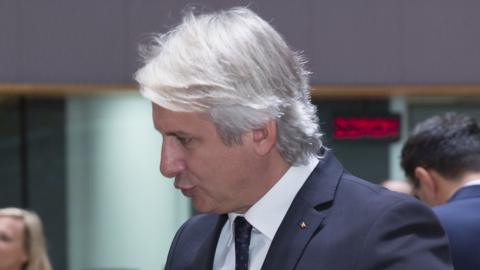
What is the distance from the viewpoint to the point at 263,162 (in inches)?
90.8

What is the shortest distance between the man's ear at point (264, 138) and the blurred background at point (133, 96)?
8.19m

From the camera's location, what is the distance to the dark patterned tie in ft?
7.71

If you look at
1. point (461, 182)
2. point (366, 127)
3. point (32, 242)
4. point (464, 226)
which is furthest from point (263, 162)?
point (366, 127)

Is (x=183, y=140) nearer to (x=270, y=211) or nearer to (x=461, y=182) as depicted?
(x=270, y=211)

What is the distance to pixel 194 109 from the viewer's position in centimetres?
221

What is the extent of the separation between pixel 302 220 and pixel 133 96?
8.83 m

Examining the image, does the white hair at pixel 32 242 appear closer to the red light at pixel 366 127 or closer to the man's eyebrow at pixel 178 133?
the man's eyebrow at pixel 178 133

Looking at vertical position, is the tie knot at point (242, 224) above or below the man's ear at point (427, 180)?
above

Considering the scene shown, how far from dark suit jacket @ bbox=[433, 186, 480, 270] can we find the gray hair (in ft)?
5.75

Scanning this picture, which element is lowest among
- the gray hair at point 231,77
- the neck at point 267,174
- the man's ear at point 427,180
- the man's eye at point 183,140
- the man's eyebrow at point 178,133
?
the man's ear at point 427,180

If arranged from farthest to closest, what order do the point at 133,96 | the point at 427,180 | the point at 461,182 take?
the point at 133,96 → the point at 427,180 → the point at 461,182

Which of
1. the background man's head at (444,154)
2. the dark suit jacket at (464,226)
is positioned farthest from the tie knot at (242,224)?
the background man's head at (444,154)

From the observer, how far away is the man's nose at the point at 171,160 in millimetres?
2268

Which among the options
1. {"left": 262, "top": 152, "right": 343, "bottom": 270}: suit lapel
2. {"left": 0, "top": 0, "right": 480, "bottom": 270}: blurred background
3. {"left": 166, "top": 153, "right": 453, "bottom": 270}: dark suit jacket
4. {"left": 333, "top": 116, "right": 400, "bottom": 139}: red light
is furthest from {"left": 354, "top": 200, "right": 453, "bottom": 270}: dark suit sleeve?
{"left": 333, "top": 116, "right": 400, "bottom": 139}: red light
